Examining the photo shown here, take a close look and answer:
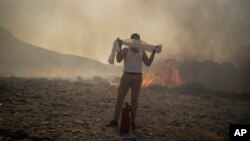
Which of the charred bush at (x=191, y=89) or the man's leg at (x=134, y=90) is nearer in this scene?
the man's leg at (x=134, y=90)

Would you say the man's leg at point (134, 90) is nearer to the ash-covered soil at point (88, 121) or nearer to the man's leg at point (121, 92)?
the man's leg at point (121, 92)

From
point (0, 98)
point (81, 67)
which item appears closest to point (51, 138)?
point (0, 98)

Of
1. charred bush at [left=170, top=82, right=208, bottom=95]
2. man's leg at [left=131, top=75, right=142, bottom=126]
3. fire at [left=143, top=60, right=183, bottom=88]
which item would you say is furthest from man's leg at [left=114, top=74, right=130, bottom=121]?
fire at [left=143, top=60, right=183, bottom=88]

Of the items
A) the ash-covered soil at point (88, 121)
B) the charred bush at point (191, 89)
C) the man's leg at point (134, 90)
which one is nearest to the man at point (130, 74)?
the man's leg at point (134, 90)

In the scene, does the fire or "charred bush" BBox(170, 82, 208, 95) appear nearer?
"charred bush" BBox(170, 82, 208, 95)

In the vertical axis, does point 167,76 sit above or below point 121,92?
above

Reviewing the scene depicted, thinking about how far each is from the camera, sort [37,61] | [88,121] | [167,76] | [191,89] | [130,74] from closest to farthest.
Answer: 1. [130,74]
2. [88,121]
3. [191,89]
4. [167,76]
5. [37,61]

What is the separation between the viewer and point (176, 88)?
74.5ft

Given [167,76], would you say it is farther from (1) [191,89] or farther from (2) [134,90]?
(2) [134,90]

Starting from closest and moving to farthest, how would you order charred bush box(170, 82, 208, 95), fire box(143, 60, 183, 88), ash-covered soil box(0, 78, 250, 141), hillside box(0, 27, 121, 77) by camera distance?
ash-covered soil box(0, 78, 250, 141) < charred bush box(170, 82, 208, 95) < fire box(143, 60, 183, 88) < hillside box(0, 27, 121, 77)

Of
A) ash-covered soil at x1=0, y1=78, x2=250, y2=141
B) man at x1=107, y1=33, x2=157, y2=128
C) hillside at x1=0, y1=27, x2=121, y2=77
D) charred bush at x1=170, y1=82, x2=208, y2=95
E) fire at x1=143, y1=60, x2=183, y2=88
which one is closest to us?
ash-covered soil at x1=0, y1=78, x2=250, y2=141

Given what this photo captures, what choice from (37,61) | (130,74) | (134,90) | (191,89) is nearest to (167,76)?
(191,89)

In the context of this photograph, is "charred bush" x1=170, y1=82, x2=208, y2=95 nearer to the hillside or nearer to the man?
the man

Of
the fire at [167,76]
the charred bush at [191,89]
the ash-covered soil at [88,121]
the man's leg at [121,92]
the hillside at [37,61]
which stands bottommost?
the ash-covered soil at [88,121]
